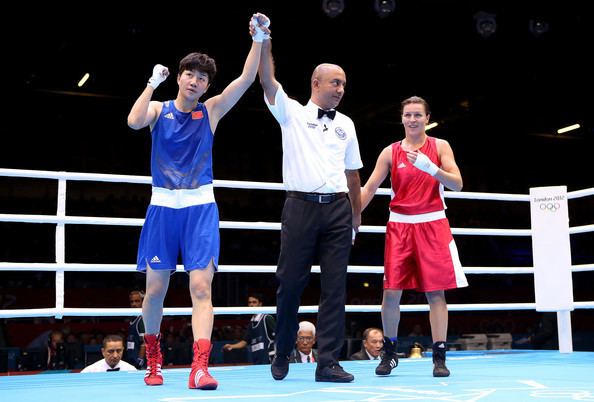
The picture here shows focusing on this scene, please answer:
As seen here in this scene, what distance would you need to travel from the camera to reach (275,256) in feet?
51.0

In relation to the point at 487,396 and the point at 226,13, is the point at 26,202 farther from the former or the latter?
the point at 487,396

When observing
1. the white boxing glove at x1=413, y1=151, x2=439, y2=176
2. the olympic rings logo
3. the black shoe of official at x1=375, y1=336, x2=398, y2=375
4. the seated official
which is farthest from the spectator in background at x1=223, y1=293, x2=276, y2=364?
the white boxing glove at x1=413, y1=151, x2=439, y2=176

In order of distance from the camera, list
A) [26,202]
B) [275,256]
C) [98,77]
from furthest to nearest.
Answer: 1. [275,256]
2. [26,202]
3. [98,77]

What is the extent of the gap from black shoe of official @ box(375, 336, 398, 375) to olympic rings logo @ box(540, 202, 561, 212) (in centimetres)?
180

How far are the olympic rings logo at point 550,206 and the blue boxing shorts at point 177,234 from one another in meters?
2.59

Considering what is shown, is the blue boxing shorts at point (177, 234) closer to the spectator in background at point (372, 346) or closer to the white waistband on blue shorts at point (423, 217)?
the white waistband on blue shorts at point (423, 217)

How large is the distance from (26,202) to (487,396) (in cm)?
1339

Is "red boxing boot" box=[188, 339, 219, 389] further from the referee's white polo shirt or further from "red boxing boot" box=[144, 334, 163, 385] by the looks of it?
the referee's white polo shirt

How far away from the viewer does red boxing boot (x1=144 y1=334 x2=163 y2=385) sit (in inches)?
124

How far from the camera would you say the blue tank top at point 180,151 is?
3.17 m

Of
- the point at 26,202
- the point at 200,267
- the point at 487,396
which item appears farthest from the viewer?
the point at 26,202

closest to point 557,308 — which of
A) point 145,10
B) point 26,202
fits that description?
point 145,10

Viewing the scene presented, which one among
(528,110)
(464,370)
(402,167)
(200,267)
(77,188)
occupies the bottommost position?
(464,370)

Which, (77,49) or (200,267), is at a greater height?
(77,49)
